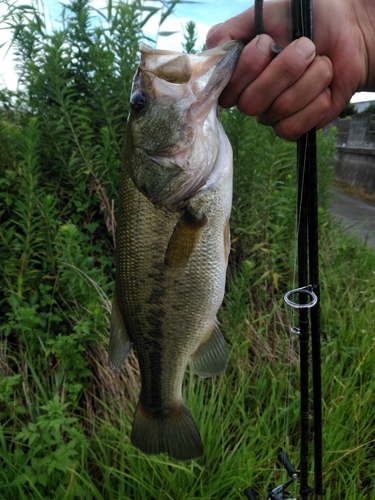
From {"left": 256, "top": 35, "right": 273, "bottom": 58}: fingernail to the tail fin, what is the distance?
1.12 m

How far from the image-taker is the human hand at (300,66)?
46.6 inches

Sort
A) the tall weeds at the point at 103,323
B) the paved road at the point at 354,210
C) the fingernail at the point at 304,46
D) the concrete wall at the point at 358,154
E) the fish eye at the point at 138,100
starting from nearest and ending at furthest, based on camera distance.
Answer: the fingernail at the point at 304,46 < the fish eye at the point at 138,100 < the tall weeds at the point at 103,323 < the paved road at the point at 354,210 < the concrete wall at the point at 358,154

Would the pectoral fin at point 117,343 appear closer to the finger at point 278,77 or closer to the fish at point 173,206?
the fish at point 173,206

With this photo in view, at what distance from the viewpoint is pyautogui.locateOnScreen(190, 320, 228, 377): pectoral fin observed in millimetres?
1399

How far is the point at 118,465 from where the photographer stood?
204 centimetres

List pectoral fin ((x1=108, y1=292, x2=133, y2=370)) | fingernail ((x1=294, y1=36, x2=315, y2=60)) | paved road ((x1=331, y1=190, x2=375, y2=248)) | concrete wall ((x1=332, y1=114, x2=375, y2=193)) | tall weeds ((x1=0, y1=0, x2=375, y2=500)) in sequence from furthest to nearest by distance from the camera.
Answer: concrete wall ((x1=332, y1=114, x2=375, y2=193)) < paved road ((x1=331, y1=190, x2=375, y2=248)) < tall weeds ((x1=0, y1=0, x2=375, y2=500)) < pectoral fin ((x1=108, y1=292, x2=133, y2=370)) < fingernail ((x1=294, y1=36, x2=315, y2=60))

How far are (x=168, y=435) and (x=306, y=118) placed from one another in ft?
3.52

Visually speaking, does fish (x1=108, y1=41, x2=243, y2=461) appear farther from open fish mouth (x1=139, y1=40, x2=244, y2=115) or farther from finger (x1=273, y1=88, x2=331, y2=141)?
finger (x1=273, y1=88, x2=331, y2=141)

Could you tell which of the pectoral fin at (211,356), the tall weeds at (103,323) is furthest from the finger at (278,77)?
the tall weeds at (103,323)

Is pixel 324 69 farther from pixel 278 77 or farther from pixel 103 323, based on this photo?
pixel 103 323

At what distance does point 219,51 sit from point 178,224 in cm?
48

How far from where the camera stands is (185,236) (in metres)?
1.25

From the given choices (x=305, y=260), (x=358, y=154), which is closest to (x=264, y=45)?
(x=305, y=260)

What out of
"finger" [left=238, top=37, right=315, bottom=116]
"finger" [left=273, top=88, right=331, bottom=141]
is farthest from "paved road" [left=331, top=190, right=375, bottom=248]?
"finger" [left=238, top=37, right=315, bottom=116]
